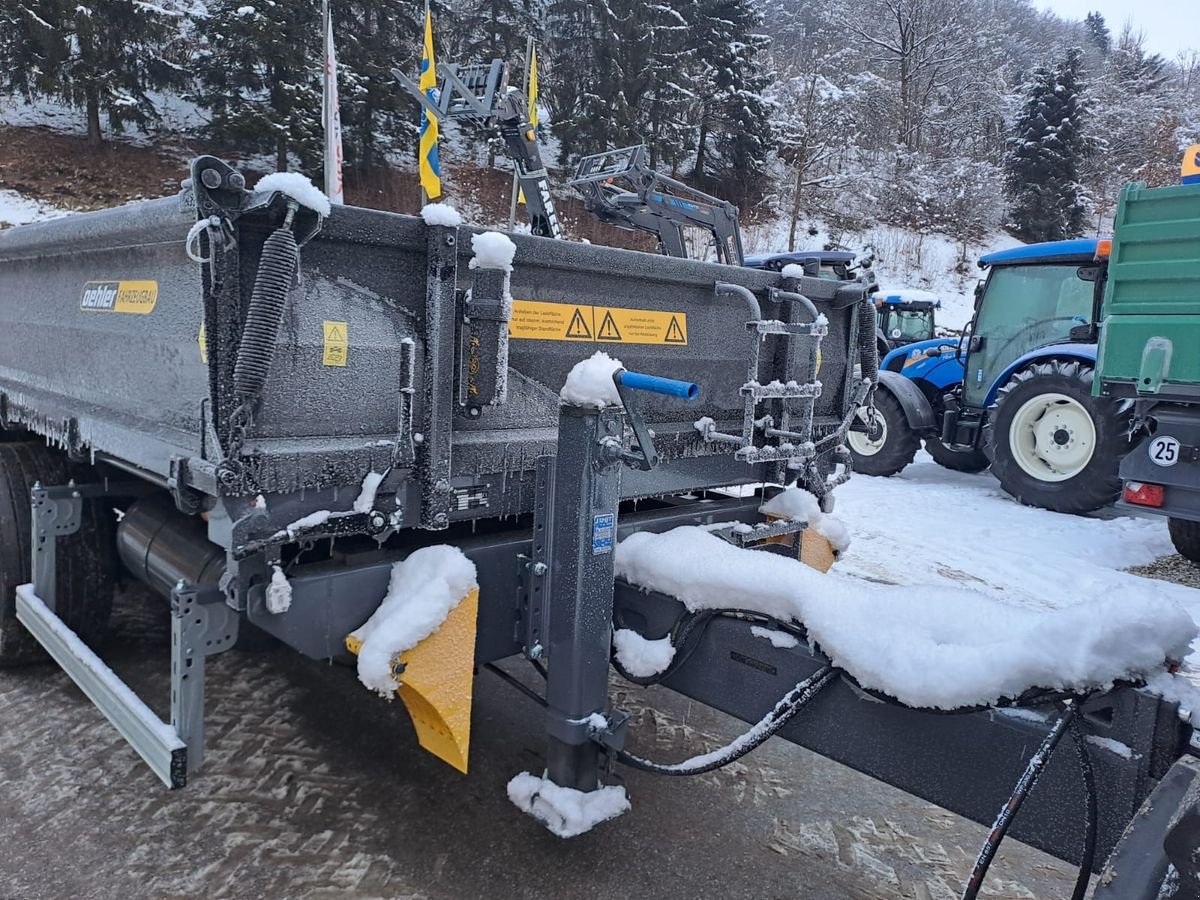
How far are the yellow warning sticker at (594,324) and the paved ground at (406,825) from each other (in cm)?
154

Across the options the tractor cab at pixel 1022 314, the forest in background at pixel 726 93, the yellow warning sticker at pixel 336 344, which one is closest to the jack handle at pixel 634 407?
the yellow warning sticker at pixel 336 344

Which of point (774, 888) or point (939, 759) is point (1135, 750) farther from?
point (774, 888)

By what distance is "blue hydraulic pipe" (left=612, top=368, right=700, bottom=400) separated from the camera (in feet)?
6.29

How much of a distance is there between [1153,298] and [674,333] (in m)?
4.11

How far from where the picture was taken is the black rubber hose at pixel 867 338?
378 centimetres

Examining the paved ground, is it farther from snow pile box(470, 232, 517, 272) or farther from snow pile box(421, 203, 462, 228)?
snow pile box(421, 203, 462, 228)

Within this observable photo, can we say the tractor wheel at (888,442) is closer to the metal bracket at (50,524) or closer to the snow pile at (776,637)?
the snow pile at (776,637)

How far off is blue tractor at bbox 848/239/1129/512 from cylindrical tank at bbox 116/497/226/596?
5217 millimetres

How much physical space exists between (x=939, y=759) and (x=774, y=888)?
3.09 feet

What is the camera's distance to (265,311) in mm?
1980

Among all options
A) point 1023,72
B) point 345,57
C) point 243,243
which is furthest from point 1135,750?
point 1023,72

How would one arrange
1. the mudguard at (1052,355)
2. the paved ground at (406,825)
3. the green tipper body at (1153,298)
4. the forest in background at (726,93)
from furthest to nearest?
the forest in background at (726,93)
the mudguard at (1052,355)
the green tipper body at (1153,298)
the paved ground at (406,825)

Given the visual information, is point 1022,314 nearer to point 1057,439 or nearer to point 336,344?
point 1057,439

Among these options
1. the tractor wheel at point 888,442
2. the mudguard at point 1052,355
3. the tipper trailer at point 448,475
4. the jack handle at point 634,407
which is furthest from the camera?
the tractor wheel at point 888,442
